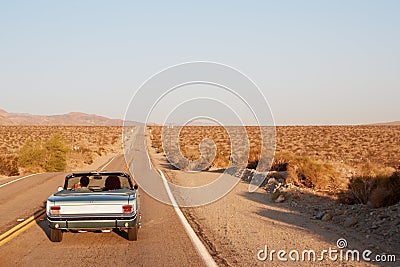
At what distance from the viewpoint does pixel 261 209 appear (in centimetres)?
1416

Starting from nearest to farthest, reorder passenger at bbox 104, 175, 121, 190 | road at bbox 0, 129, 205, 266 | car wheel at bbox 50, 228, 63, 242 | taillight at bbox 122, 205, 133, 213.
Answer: road at bbox 0, 129, 205, 266 → taillight at bbox 122, 205, 133, 213 → car wheel at bbox 50, 228, 63, 242 → passenger at bbox 104, 175, 121, 190

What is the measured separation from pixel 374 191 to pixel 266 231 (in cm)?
392

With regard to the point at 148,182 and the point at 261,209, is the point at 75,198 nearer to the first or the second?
the point at 261,209

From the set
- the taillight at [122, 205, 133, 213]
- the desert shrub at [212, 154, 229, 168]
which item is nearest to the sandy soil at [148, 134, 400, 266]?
the taillight at [122, 205, 133, 213]

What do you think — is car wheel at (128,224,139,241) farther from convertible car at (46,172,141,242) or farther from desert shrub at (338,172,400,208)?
desert shrub at (338,172,400,208)

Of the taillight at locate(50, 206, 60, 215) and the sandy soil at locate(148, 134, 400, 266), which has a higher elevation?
the taillight at locate(50, 206, 60, 215)

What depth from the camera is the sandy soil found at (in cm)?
876

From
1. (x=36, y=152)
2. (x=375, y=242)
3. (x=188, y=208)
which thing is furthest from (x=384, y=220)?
(x=36, y=152)

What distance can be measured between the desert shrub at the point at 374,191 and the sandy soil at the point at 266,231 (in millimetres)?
1023

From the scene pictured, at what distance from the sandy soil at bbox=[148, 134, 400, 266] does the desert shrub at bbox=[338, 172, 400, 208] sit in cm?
102

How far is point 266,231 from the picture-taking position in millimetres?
10906

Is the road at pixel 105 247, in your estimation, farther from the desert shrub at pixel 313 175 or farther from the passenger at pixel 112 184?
the desert shrub at pixel 313 175

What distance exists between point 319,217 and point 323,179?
7.74m

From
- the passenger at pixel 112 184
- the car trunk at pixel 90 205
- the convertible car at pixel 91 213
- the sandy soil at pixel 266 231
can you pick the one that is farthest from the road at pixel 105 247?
the passenger at pixel 112 184
